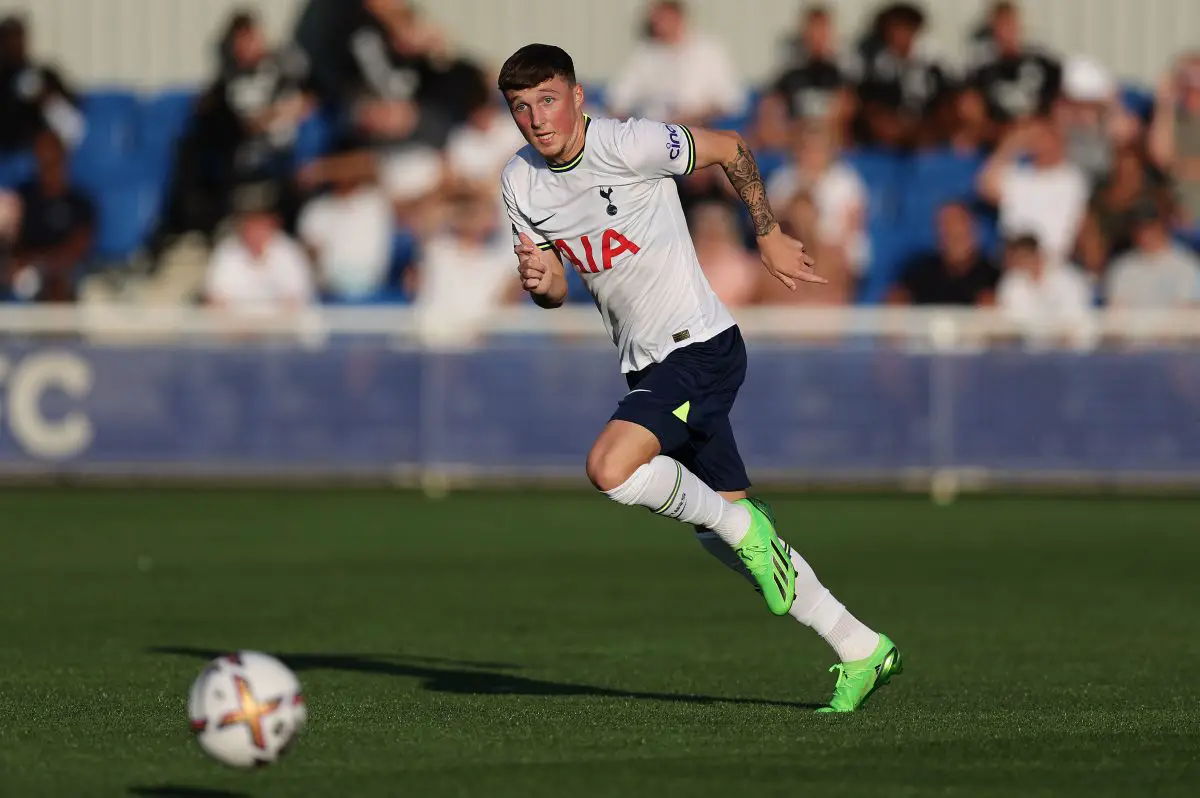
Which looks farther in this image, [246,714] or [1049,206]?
[1049,206]

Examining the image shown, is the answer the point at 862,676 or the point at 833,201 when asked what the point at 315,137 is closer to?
the point at 833,201

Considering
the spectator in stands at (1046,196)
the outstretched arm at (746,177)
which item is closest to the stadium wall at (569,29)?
the spectator in stands at (1046,196)

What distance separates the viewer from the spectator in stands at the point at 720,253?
1811 cm

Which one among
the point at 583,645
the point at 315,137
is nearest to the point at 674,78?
the point at 315,137

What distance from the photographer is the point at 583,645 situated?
9812mm

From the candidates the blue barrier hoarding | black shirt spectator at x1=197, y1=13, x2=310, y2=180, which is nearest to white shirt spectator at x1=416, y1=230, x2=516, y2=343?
the blue barrier hoarding

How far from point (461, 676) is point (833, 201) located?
34.4ft

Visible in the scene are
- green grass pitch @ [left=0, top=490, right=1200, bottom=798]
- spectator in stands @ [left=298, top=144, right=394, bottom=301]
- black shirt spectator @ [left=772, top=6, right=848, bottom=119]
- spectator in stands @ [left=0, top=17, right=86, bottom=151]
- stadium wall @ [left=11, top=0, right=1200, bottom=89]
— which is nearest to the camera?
green grass pitch @ [left=0, top=490, right=1200, bottom=798]

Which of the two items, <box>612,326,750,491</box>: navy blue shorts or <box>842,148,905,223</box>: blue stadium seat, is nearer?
<box>612,326,750,491</box>: navy blue shorts

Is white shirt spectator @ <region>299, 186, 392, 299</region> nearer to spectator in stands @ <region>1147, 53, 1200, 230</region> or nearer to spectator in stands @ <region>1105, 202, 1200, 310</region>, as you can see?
spectator in stands @ <region>1105, 202, 1200, 310</region>

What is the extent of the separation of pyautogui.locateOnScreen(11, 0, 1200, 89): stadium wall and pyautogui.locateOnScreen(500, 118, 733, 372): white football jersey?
13938 mm

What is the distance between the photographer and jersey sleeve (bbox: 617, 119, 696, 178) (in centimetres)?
788

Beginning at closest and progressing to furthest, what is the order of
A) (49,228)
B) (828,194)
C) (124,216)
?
(828,194), (49,228), (124,216)

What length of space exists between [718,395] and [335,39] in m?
13.1
